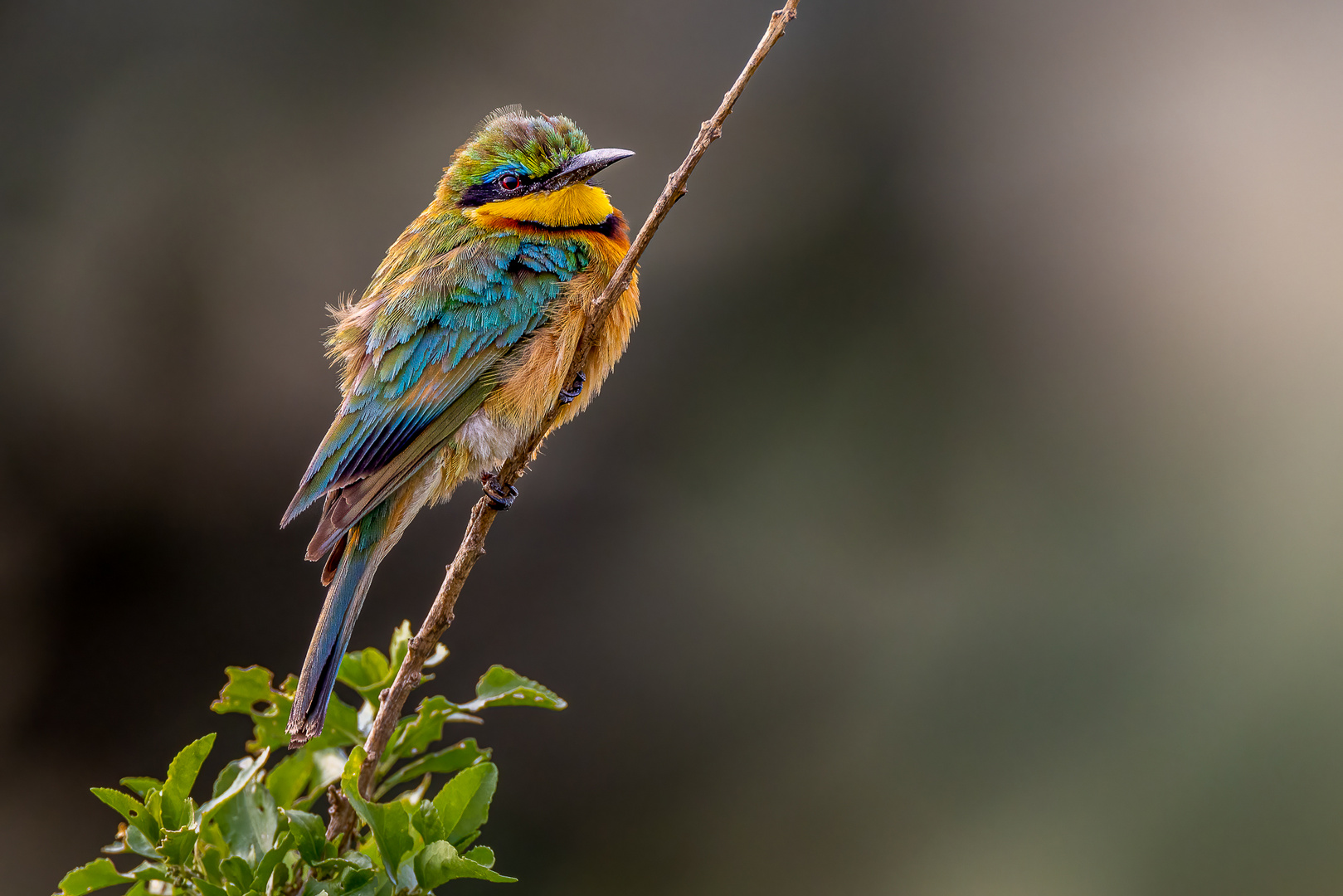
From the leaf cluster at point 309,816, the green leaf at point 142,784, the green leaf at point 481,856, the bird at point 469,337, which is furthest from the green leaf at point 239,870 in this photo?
the bird at point 469,337

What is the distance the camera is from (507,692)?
3.86 ft

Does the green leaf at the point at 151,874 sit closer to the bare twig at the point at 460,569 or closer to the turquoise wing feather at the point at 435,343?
the bare twig at the point at 460,569

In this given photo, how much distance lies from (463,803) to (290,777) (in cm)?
31

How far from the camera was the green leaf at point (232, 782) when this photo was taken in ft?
3.39

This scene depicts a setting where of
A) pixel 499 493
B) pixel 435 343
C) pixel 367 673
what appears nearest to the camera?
pixel 367 673

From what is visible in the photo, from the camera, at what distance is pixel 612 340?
184cm

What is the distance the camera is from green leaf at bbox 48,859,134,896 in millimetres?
989

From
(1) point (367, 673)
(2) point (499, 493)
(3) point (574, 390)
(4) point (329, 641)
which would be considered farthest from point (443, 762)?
(3) point (574, 390)

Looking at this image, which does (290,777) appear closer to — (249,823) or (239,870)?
(249,823)

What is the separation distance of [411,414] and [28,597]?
78.8 inches

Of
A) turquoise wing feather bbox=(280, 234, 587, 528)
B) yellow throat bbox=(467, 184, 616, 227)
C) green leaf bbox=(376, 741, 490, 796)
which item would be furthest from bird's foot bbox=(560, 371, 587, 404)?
green leaf bbox=(376, 741, 490, 796)

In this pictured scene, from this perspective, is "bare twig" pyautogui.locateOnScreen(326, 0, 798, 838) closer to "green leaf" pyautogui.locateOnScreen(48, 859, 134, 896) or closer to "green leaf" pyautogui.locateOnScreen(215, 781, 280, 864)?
"green leaf" pyautogui.locateOnScreen(215, 781, 280, 864)

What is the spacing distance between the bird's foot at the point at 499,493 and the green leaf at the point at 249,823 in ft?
1.64

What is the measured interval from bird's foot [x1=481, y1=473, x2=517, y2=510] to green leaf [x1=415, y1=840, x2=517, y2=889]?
59 centimetres
